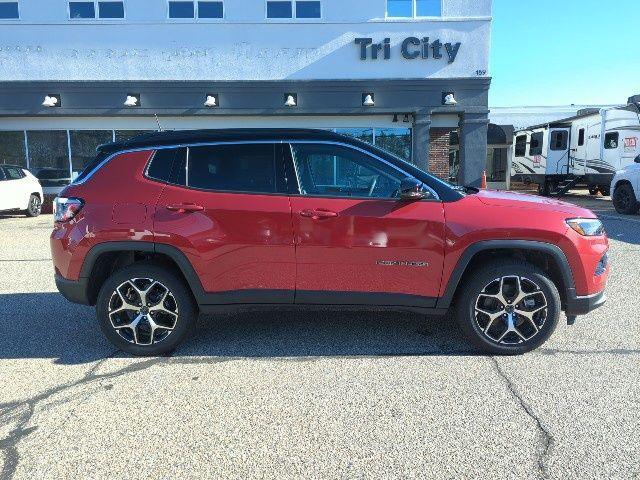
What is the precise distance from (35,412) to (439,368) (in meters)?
2.77

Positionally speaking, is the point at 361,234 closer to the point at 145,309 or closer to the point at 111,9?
the point at 145,309

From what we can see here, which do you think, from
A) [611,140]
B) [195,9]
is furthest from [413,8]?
[611,140]

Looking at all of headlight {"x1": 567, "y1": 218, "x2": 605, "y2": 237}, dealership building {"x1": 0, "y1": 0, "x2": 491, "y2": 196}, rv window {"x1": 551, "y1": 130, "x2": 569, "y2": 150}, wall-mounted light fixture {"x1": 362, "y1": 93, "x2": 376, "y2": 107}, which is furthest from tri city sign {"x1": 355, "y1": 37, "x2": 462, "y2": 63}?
headlight {"x1": 567, "y1": 218, "x2": 605, "y2": 237}

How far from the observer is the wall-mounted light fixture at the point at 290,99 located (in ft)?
47.2

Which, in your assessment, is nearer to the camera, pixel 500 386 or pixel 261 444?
pixel 261 444

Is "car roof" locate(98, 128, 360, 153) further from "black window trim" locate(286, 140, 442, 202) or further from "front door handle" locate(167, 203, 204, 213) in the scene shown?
"front door handle" locate(167, 203, 204, 213)

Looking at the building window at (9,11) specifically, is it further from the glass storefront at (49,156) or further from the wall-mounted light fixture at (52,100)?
the glass storefront at (49,156)

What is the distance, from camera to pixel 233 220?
374 cm

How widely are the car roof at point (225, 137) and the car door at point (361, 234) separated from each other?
91 millimetres

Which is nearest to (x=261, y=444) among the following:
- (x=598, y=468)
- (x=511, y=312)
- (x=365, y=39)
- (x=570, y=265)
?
(x=598, y=468)

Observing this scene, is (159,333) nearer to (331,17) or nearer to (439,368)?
(439,368)

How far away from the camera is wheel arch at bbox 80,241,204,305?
381 cm

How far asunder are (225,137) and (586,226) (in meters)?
2.94

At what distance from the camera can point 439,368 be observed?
11.9ft
